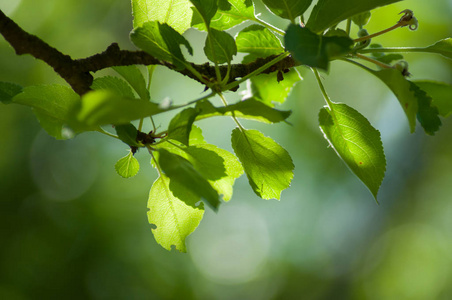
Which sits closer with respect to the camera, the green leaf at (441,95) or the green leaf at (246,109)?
the green leaf at (246,109)

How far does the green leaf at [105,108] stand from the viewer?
1.30 ft

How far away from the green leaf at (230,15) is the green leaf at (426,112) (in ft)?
0.87

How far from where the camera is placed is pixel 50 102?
1.93 feet

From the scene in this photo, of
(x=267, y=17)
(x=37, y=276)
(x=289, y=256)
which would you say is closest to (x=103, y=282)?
(x=37, y=276)

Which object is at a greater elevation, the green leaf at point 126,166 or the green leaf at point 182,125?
the green leaf at point 182,125

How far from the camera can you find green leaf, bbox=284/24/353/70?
0.42 metres

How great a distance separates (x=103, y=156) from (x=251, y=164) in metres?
4.52

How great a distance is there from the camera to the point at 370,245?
5.46 meters

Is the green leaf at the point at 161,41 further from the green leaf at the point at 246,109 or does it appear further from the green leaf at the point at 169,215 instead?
the green leaf at the point at 169,215

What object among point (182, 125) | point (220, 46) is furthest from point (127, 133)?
point (220, 46)

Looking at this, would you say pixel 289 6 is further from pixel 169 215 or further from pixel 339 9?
pixel 169 215

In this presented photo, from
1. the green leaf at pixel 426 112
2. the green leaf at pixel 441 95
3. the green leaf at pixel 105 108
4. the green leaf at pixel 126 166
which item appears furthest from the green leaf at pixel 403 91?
the green leaf at pixel 126 166

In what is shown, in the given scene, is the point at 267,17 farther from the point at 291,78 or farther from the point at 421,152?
the point at 291,78

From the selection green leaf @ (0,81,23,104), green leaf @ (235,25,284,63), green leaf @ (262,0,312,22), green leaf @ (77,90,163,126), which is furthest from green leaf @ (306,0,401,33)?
green leaf @ (0,81,23,104)
